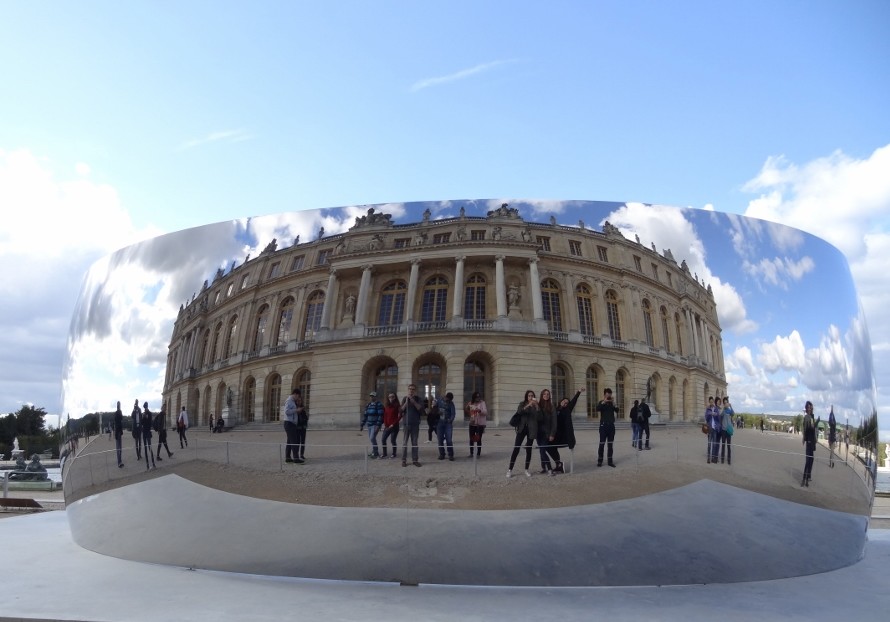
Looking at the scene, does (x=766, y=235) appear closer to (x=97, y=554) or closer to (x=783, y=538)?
(x=783, y=538)

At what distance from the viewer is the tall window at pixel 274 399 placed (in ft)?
23.8

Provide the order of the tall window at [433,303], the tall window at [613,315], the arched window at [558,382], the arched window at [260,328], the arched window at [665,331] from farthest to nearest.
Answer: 1. the arched window at [260,328]
2. the arched window at [665,331]
3. the tall window at [613,315]
4. the tall window at [433,303]
5. the arched window at [558,382]

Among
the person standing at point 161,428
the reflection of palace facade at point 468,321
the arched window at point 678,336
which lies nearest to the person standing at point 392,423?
the reflection of palace facade at point 468,321

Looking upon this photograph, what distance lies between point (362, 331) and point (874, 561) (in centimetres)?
854

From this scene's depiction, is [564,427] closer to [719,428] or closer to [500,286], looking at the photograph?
[500,286]

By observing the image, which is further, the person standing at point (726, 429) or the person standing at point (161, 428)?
the person standing at point (161, 428)

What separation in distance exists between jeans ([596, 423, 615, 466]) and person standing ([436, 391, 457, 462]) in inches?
64.6

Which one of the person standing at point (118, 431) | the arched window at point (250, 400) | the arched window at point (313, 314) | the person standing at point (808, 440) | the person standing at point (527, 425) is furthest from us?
the person standing at point (118, 431)

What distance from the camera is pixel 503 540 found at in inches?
244

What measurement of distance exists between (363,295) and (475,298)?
4.40 feet

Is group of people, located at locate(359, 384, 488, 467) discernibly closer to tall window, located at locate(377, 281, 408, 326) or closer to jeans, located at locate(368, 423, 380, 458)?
jeans, located at locate(368, 423, 380, 458)

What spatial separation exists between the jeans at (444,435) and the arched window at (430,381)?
33cm

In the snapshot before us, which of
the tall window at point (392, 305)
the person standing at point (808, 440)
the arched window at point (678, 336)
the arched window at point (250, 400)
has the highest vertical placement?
the tall window at point (392, 305)

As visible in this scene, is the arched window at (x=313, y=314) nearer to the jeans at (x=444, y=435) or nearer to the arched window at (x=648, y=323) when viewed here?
the jeans at (x=444, y=435)
